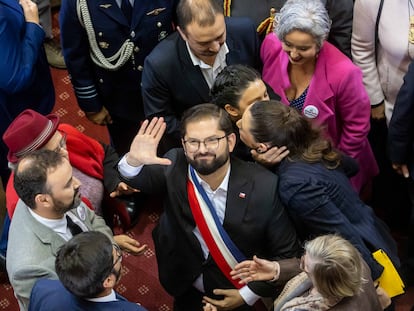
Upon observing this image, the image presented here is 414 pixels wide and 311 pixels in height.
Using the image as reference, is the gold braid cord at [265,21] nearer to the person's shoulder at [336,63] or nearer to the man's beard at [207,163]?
the person's shoulder at [336,63]

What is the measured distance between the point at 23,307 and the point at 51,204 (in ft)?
1.48

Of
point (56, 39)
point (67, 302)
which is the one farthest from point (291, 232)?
point (56, 39)

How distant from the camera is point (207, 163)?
235 cm

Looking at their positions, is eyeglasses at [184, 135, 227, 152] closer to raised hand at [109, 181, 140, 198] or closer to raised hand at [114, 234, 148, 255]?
raised hand at [109, 181, 140, 198]

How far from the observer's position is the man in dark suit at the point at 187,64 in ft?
9.42

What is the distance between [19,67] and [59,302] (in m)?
1.31

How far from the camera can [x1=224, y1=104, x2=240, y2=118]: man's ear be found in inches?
106

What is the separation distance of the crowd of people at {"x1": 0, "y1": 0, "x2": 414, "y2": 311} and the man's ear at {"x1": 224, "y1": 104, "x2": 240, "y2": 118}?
0.11 feet

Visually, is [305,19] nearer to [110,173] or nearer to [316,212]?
[316,212]

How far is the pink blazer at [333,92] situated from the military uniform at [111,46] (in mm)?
543

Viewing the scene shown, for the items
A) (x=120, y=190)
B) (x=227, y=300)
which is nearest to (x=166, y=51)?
(x=120, y=190)

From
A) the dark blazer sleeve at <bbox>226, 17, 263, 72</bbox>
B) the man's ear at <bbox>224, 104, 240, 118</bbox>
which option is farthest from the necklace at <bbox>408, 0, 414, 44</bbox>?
the man's ear at <bbox>224, 104, 240, 118</bbox>

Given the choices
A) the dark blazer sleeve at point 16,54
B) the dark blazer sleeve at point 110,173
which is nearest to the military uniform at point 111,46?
the dark blazer sleeve at point 16,54

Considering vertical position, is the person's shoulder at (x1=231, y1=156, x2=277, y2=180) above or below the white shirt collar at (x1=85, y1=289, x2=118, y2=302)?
above
